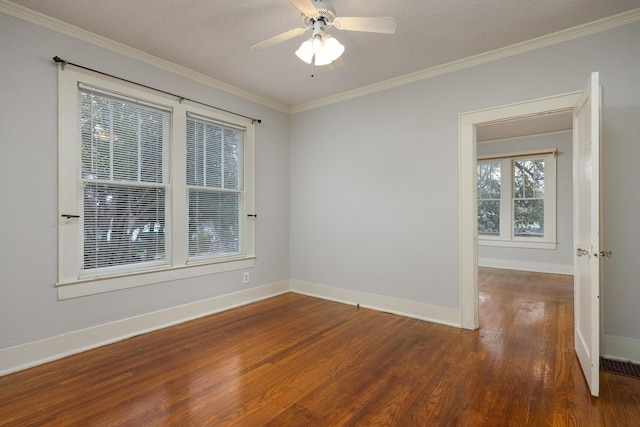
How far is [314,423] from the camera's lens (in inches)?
70.0

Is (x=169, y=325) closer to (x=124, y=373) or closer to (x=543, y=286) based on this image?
(x=124, y=373)

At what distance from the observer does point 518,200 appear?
6.52 m

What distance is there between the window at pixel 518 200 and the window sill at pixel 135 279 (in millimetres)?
5566

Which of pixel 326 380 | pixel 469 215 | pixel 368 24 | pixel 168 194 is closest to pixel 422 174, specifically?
pixel 469 215

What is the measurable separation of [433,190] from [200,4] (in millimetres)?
2739

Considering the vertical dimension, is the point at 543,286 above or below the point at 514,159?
below

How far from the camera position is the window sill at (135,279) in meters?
2.65

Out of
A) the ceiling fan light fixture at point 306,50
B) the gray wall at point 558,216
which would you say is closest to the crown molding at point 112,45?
the ceiling fan light fixture at point 306,50

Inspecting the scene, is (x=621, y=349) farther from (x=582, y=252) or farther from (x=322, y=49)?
(x=322, y=49)

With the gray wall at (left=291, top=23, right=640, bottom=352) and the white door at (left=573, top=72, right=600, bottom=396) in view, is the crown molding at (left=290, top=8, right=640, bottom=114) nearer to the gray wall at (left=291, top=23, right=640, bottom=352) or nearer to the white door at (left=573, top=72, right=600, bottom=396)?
the gray wall at (left=291, top=23, right=640, bottom=352)

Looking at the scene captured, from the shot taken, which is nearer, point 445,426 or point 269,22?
point 445,426

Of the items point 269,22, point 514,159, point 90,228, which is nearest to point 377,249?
point 269,22

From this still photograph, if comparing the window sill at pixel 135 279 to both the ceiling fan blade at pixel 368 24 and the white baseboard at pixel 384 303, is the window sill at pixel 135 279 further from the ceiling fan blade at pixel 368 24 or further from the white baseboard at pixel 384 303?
the ceiling fan blade at pixel 368 24

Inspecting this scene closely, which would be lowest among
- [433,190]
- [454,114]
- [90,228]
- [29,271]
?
[29,271]
